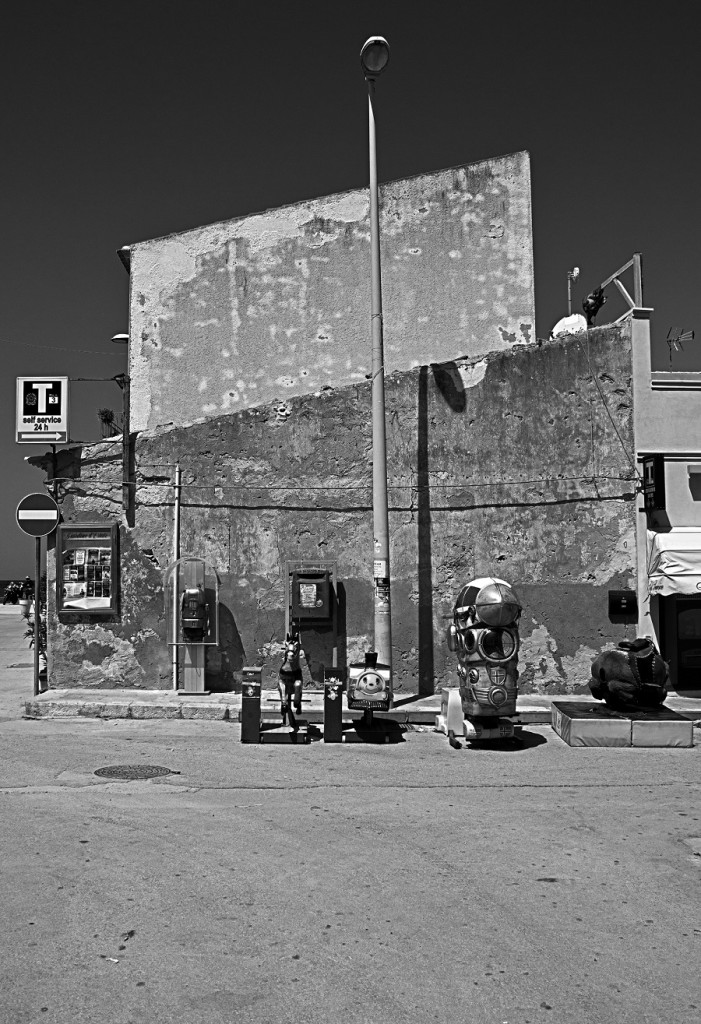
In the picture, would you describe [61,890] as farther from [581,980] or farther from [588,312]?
[588,312]

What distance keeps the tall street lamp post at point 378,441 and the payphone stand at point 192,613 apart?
2.67 meters

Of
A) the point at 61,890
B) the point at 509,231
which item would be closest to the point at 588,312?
the point at 509,231

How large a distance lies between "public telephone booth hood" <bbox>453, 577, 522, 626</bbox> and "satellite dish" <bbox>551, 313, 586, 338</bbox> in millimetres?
7381

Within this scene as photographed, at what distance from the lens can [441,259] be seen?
18.7m

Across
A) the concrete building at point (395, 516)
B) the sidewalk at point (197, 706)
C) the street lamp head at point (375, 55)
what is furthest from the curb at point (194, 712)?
the street lamp head at point (375, 55)

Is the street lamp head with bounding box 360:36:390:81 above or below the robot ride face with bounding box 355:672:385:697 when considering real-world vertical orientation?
above

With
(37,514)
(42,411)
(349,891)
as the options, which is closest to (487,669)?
(349,891)

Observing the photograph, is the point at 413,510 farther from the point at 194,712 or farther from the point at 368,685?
the point at 194,712

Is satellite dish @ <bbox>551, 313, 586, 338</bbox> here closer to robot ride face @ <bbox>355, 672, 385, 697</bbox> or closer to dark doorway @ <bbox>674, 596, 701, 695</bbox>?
dark doorway @ <bbox>674, 596, 701, 695</bbox>

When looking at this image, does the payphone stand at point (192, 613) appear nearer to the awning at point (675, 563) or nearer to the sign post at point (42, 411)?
the sign post at point (42, 411)

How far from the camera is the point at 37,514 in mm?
15125

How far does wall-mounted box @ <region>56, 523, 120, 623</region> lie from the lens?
15570mm

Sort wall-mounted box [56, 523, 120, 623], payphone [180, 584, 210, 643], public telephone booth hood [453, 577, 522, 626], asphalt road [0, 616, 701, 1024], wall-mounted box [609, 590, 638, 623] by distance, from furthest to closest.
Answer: wall-mounted box [56, 523, 120, 623] → wall-mounted box [609, 590, 638, 623] → payphone [180, 584, 210, 643] → public telephone booth hood [453, 577, 522, 626] → asphalt road [0, 616, 701, 1024]

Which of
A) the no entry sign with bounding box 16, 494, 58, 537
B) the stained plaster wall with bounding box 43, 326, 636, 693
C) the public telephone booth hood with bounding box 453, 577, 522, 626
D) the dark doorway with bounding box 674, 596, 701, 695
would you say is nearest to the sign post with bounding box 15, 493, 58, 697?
the no entry sign with bounding box 16, 494, 58, 537
